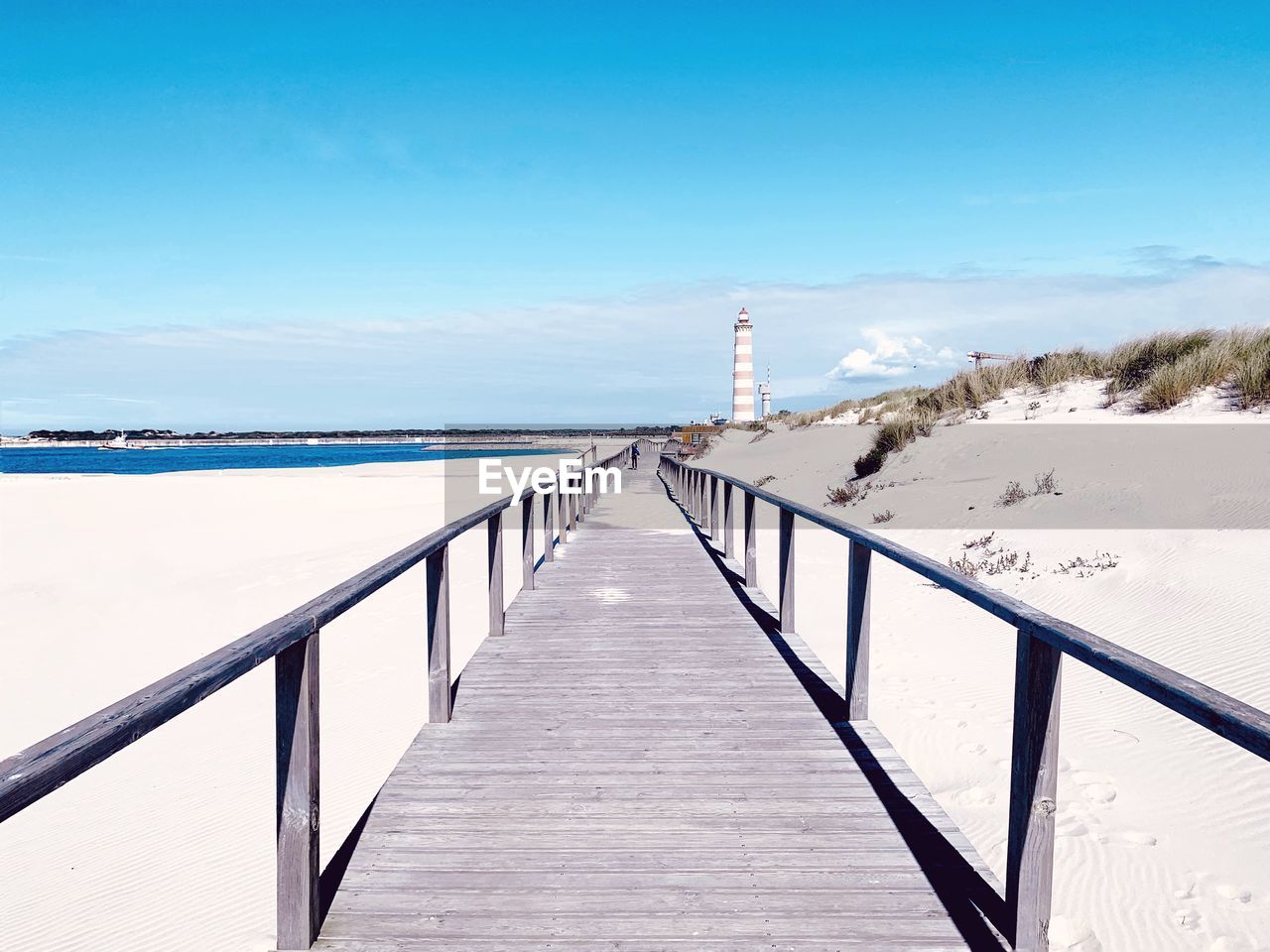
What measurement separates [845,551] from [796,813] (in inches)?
323

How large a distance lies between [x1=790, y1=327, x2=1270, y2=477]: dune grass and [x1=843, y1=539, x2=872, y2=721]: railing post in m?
10.9

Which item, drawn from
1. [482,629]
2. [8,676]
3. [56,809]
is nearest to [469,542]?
[482,629]

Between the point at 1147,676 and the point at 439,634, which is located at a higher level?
the point at 1147,676

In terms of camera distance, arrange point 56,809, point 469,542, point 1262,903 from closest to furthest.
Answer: point 1262,903
point 56,809
point 469,542

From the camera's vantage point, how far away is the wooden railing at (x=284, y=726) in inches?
54.7

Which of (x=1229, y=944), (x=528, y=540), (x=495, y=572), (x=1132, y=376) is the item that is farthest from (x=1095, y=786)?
(x=1132, y=376)

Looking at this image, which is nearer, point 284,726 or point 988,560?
point 284,726

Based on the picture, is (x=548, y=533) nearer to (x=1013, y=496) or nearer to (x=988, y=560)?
(x=988, y=560)

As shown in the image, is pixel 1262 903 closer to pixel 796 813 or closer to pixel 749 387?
pixel 796 813

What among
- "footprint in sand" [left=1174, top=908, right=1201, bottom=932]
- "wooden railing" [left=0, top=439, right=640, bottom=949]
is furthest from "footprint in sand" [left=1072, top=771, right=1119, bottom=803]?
"wooden railing" [left=0, top=439, right=640, bottom=949]

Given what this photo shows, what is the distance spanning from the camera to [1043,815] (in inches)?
90.6

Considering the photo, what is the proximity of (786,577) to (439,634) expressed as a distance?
2777 mm

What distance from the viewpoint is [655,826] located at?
3.12m

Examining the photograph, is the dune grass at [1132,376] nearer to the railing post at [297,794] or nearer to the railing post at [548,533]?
the railing post at [548,533]
